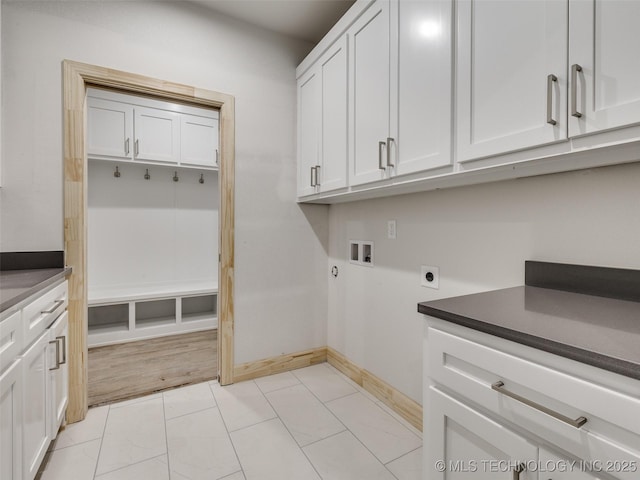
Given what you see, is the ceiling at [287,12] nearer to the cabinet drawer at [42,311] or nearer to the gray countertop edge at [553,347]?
the cabinet drawer at [42,311]

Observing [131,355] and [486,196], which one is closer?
[486,196]

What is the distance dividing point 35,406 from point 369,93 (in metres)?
2.03

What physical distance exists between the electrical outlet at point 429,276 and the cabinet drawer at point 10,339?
68.2 inches

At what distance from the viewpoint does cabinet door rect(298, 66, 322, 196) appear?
7.24ft

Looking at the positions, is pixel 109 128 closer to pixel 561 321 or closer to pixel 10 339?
pixel 10 339

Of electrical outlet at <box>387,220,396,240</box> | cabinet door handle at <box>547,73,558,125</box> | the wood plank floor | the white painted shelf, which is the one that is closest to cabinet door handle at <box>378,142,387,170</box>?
electrical outlet at <box>387,220,396,240</box>

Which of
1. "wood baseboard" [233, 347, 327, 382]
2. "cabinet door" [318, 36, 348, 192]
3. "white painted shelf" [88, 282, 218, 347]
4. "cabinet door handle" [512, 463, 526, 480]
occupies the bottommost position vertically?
"wood baseboard" [233, 347, 327, 382]

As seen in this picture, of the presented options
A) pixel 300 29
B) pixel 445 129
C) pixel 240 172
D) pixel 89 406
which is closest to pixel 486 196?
pixel 445 129

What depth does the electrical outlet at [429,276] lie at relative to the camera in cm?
169

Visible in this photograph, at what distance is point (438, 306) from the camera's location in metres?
0.98

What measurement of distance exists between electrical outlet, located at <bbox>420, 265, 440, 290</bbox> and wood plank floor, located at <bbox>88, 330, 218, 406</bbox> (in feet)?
5.61

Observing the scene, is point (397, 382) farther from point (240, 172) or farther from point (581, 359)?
point (240, 172)

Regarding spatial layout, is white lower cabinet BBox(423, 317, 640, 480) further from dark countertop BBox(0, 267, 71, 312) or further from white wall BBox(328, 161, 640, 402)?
dark countertop BBox(0, 267, 71, 312)

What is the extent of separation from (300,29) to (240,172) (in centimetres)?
118
